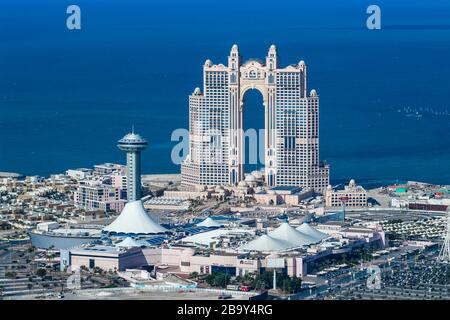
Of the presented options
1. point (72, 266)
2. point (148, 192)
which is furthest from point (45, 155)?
point (72, 266)

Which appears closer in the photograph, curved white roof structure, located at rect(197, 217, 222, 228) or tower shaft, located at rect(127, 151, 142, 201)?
curved white roof structure, located at rect(197, 217, 222, 228)

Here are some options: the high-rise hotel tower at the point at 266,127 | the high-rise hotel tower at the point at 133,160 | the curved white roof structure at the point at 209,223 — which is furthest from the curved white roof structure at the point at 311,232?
the high-rise hotel tower at the point at 266,127

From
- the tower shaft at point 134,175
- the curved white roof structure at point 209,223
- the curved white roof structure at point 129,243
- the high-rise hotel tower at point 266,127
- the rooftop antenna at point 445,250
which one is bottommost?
the rooftop antenna at point 445,250

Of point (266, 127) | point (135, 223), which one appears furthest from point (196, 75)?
point (135, 223)

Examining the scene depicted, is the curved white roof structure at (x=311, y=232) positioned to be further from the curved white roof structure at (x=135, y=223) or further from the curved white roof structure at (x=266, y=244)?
the curved white roof structure at (x=135, y=223)

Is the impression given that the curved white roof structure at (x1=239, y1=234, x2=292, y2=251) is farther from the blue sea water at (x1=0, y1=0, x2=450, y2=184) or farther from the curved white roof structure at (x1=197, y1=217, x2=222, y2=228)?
the blue sea water at (x1=0, y1=0, x2=450, y2=184)

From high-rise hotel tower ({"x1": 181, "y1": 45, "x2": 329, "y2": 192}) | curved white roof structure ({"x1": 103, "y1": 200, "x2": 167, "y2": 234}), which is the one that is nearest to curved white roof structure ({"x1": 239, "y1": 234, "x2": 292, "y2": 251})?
curved white roof structure ({"x1": 103, "y1": 200, "x2": 167, "y2": 234})

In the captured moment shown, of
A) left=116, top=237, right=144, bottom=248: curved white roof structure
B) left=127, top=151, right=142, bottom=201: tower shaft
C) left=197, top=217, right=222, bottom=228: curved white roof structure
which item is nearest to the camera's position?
left=116, top=237, right=144, bottom=248: curved white roof structure
